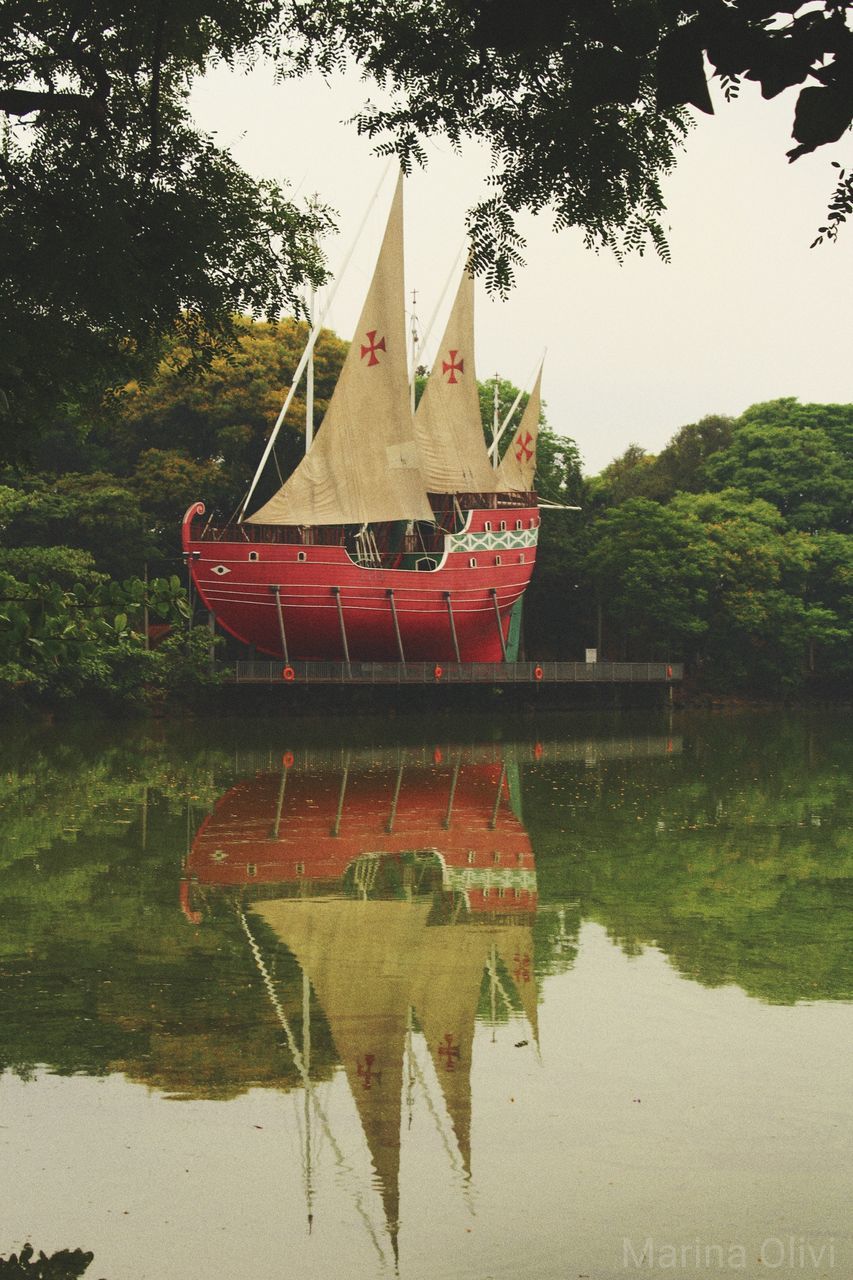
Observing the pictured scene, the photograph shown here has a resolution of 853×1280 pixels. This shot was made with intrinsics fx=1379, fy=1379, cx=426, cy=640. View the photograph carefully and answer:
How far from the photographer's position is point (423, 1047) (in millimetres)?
5863

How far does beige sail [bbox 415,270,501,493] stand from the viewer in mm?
37688

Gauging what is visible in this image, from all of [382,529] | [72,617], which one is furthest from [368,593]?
[72,617]

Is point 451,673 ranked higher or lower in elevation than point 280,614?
lower

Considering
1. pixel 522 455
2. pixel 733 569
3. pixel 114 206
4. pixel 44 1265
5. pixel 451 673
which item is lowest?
pixel 451 673

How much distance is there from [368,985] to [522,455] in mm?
35971

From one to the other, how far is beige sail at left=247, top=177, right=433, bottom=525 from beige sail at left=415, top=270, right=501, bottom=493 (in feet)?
14.8

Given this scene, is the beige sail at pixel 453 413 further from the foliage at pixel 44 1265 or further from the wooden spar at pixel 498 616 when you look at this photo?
the foliage at pixel 44 1265

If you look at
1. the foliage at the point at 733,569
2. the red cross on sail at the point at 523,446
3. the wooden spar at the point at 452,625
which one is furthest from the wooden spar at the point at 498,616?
the foliage at the point at 733,569

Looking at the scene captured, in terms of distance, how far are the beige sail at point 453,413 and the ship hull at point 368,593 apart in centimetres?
163

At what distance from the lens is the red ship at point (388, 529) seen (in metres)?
32.8

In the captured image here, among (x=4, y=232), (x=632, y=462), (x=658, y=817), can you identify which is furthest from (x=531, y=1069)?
(x=632, y=462)

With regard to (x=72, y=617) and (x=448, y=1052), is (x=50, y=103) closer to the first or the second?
(x=72, y=617)

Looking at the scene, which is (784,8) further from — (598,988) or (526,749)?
(526,749)

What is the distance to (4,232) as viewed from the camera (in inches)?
244
